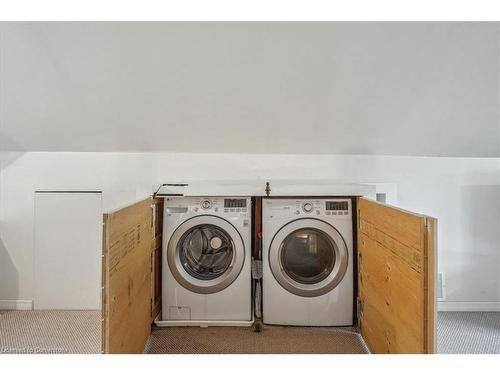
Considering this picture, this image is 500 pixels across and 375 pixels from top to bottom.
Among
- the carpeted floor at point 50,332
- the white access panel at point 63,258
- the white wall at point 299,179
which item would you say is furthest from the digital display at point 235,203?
the carpeted floor at point 50,332

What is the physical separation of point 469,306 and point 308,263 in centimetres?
143

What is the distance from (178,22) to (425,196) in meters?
2.24

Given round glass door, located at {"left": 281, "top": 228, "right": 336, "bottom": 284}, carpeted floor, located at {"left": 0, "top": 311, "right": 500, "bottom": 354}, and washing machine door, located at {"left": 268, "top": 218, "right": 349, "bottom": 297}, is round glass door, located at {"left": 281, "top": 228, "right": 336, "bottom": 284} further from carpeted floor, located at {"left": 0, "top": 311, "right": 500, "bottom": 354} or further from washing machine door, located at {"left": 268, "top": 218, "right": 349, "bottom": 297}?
carpeted floor, located at {"left": 0, "top": 311, "right": 500, "bottom": 354}

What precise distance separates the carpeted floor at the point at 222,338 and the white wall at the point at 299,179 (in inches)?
15.1

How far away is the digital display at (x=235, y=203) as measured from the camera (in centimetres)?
245

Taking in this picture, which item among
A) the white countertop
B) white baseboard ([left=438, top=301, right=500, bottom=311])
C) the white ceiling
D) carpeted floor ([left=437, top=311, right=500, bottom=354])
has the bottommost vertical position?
carpeted floor ([left=437, top=311, right=500, bottom=354])

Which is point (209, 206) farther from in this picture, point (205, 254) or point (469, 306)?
point (469, 306)

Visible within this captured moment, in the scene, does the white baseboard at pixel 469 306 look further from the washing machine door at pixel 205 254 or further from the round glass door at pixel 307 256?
the washing machine door at pixel 205 254

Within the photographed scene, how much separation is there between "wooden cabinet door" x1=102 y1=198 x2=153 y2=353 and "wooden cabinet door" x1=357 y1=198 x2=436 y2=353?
1.22m

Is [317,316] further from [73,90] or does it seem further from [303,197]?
[73,90]

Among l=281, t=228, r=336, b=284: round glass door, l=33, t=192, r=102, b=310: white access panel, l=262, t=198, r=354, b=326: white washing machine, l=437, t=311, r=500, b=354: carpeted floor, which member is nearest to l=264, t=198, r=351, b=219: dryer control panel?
l=262, t=198, r=354, b=326: white washing machine

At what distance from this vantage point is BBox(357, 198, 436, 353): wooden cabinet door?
1.35m

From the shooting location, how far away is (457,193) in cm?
285

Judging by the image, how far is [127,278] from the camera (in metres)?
1.71
